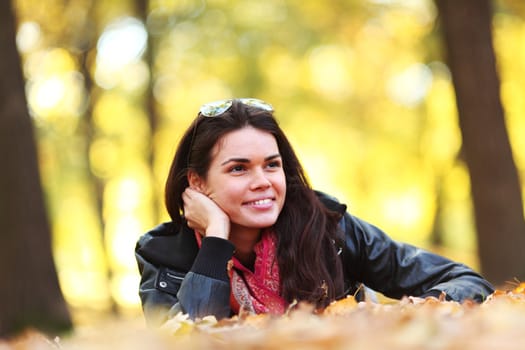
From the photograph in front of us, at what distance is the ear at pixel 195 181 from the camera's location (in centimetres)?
376

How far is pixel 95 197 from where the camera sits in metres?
17.8

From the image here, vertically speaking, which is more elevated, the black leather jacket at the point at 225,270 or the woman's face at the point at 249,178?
the woman's face at the point at 249,178

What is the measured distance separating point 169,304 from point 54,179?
20.6 m

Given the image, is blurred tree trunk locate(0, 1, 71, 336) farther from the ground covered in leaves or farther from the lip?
the ground covered in leaves

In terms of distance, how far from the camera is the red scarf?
3467 millimetres

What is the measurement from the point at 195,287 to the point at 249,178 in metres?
0.61

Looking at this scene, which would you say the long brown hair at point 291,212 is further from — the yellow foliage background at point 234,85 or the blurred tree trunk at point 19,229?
the yellow foliage background at point 234,85

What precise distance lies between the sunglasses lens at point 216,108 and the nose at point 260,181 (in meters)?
0.39

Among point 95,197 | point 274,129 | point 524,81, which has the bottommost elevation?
point 95,197

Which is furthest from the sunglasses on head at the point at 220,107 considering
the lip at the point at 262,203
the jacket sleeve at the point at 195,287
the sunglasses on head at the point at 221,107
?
the jacket sleeve at the point at 195,287

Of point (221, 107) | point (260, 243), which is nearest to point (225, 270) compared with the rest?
point (260, 243)

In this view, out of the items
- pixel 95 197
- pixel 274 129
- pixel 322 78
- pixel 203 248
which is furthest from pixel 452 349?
pixel 322 78

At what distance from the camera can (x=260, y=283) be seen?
3.52 metres

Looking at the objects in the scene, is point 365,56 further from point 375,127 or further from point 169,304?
point 169,304
